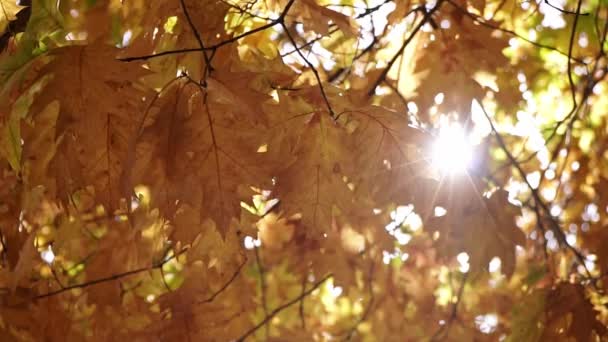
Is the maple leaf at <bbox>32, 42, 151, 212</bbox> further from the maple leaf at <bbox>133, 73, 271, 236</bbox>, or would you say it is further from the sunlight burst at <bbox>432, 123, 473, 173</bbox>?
the sunlight burst at <bbox>432, 123, 473, 173</bbox>

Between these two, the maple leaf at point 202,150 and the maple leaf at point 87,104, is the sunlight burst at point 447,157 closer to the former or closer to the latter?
the maple leaf at point 202,150

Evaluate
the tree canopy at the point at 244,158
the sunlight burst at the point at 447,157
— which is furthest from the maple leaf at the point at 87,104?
the sunlight burst at the point at 447,157

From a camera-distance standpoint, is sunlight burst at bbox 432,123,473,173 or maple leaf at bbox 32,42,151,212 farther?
sunlight burst at bbox 432,123,473,173

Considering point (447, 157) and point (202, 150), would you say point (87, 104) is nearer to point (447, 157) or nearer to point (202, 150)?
point (202, 150)

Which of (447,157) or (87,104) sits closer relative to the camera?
→ (87,104)

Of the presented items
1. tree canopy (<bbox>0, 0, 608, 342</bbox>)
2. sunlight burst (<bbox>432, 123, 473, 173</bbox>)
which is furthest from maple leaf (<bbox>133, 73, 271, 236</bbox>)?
sunlight burst (<bbox>432, 123, 473, 173</bbox>)

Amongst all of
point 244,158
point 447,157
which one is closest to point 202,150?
point 244,158

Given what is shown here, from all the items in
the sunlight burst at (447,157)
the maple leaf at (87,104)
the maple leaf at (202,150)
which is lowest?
the sunlight burst at (447,157)

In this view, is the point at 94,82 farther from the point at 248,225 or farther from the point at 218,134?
the point at 248,225

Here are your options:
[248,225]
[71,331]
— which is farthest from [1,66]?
[71,331]
